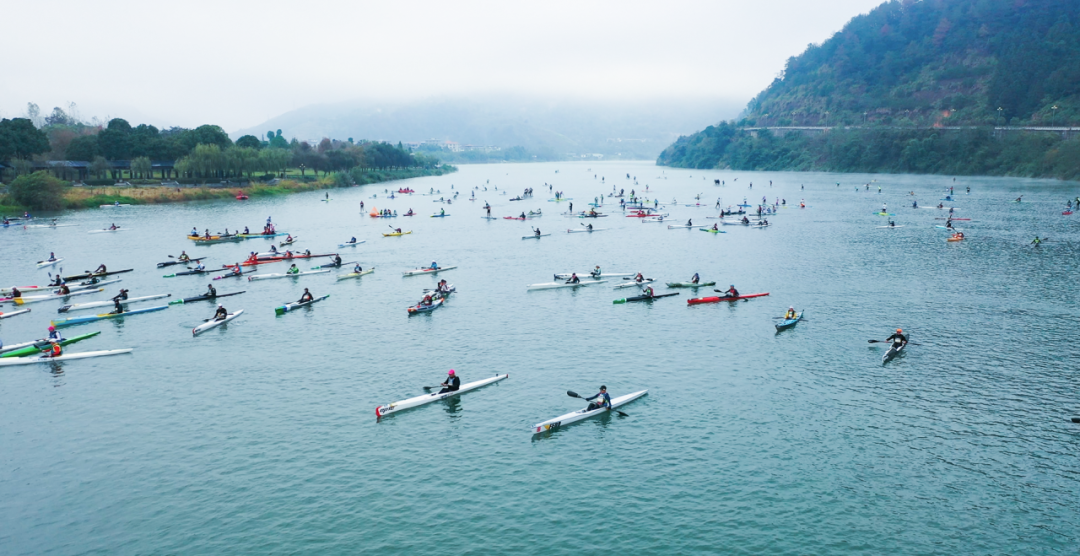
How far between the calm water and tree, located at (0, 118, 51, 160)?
86714 mm

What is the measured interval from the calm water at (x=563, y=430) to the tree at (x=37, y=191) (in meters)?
65.9

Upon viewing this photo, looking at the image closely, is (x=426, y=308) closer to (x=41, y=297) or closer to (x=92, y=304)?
(x=92, y=304)

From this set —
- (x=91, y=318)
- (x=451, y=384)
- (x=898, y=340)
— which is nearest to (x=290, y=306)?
(x=91, y=318)

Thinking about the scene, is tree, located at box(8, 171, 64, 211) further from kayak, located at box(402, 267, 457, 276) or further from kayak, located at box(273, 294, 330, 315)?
kayak, located at box(273, 294, 330, 315)

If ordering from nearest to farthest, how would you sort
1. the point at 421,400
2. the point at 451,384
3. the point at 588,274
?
the point at 421,400 < the point at 451,384 < the point at 588,274

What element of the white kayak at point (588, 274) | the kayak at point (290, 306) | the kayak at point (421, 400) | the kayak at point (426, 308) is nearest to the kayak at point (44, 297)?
the kayak at point (290, 306)

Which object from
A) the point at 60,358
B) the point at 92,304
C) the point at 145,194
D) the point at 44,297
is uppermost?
the point at 145,194

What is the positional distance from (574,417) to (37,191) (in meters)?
127

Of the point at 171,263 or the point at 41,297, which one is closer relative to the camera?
the point at 41,297

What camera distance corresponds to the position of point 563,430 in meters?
33.6

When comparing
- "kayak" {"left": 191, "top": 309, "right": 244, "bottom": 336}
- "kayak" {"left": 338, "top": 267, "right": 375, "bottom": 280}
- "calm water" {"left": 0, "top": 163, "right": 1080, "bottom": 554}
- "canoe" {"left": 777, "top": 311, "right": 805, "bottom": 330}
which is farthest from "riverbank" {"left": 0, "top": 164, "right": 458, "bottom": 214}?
"canoe" {"left": 777, "top": 311, "right": 805, "bottom": 330}

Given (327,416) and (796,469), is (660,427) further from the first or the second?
(327,416)

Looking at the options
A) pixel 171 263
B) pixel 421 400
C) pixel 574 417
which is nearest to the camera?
pixel 574 417

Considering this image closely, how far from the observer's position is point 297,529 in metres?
25.4
